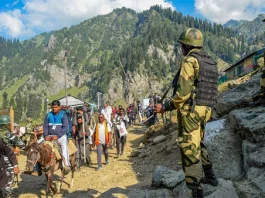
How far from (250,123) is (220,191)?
1861mm

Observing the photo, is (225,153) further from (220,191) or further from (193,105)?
(193,105)

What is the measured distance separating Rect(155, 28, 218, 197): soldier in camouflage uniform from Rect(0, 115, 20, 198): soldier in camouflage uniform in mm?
3115

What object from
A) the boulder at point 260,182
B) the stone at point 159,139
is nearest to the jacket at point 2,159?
the boulder at point 260,182

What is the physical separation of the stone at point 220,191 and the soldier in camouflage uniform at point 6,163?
3357 millimetres

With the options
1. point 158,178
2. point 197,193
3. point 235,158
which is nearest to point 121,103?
point 158,178

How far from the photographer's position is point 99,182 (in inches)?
342

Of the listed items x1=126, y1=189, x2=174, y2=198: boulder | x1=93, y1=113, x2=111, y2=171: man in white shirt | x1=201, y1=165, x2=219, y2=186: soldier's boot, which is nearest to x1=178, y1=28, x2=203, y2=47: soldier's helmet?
x1=201, y1=165, x2=219, y2=186: soldier's boot

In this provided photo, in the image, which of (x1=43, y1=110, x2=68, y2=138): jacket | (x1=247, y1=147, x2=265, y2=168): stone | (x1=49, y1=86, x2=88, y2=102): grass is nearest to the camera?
(x1=247, y1=147, x2=265, y2=168): stone

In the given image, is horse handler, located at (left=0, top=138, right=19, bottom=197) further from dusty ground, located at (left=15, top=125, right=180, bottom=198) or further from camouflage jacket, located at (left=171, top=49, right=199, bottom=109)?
camouflage jacket, located at (left=171, top=49, right=199, bottom=109)

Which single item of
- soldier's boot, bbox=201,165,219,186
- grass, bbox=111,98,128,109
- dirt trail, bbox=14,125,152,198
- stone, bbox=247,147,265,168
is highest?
grass, bbox=111,98,128,109

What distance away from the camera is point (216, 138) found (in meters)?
6.05

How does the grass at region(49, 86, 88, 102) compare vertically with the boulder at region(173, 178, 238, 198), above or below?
above

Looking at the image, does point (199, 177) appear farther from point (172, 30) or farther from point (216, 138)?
point (172, 30)

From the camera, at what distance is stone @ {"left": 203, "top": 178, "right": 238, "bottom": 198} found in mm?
4297
